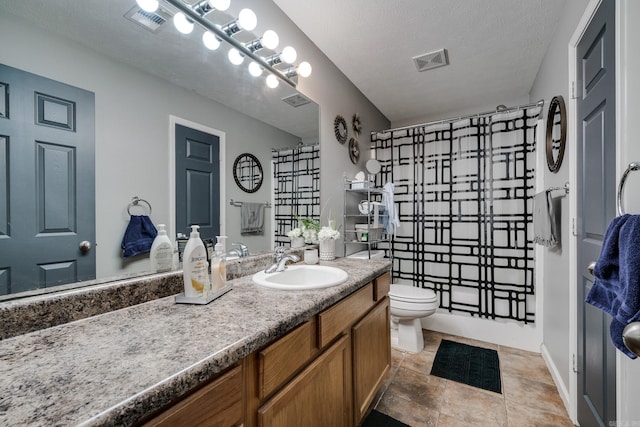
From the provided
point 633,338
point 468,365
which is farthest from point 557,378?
point 633,338

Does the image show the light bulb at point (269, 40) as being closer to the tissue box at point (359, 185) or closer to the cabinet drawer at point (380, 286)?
the tissue box at point (359, 185)

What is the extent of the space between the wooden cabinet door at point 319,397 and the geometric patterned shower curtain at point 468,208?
178 cm

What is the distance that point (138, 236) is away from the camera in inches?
39.9

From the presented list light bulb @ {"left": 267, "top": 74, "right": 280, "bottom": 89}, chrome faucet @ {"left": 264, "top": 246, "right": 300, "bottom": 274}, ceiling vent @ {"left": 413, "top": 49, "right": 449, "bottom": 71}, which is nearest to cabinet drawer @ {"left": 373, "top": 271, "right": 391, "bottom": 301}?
chrome faucet @ {"left": 264, "top": 246, "right": 300, "bottom": 274}

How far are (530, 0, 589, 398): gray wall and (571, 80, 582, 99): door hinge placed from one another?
13 centimetres

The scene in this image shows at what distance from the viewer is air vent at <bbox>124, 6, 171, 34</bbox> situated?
1.00m

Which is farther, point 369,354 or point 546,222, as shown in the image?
point 546,222

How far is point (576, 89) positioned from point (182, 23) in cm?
197

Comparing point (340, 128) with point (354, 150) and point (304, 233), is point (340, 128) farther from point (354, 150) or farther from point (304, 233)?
point (304, 233)

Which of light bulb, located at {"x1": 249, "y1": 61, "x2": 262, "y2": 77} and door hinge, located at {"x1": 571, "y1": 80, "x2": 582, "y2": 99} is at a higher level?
light bulb, located at {"x1": 249, "y1": 61, "x2": 262, "y2": 77}

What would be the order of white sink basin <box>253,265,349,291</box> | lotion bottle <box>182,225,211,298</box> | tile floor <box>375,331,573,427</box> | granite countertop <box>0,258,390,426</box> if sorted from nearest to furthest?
granite countertop <box>0,258,390,426</box>, lotion bottle <box>182,225,211,298</box>, white sink basin <box>253,265,349,291</box>, tile floor <box>375,331,573,427</box>

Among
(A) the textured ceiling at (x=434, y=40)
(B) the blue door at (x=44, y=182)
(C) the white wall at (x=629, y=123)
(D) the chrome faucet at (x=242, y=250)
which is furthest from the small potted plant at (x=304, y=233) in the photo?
(C) the white wall at (x=629, y=123)

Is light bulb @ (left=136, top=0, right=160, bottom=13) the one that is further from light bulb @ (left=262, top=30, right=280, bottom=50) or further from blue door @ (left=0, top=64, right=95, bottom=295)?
light bulb @ (left=262, top=30, right=280, bottom=50)

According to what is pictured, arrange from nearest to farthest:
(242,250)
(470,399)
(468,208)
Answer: (242,250)
(470,399)
(468,208)
